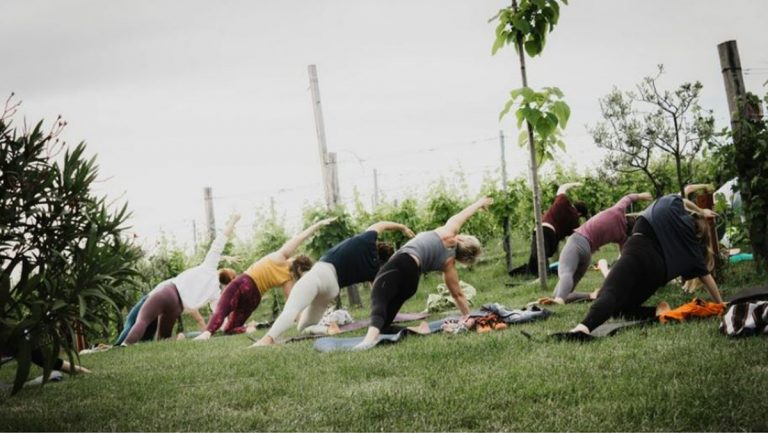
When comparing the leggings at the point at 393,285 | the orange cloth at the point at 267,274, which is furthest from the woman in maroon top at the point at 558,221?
the orange cloth at the point at 267,274

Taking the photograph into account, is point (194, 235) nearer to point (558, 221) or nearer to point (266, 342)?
point (558, 221)

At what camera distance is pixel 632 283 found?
5781mm

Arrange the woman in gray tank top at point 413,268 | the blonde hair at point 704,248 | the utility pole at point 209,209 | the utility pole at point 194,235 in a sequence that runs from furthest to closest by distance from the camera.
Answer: the utility pole at point 194,235, the utility pole at point 209,209, the blonde hair at point 704,248, the woman in gray tank top at point 413,268

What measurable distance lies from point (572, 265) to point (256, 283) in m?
4.72

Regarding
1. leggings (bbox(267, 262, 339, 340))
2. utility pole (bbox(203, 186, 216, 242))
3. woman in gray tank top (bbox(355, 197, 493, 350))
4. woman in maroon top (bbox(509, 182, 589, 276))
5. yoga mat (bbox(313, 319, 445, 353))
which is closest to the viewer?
yoga mat (bbox(313, 319, 445, 353))

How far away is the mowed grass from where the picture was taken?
3.33m

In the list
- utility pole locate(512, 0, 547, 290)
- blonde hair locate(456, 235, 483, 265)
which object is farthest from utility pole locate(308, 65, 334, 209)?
blonde hair locate(456, 235, 483, 265)

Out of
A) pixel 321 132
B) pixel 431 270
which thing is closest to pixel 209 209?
pixel 321 132

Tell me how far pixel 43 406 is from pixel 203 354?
243cm

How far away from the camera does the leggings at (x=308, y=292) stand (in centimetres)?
782

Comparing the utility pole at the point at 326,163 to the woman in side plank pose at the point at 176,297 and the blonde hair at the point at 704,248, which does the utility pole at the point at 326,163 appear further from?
the blonde hair at the point at 704,248

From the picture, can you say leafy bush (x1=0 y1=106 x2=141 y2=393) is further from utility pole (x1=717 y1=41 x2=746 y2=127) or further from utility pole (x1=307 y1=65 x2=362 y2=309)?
utility pole (x1=307 y1=65 x2=362 y2=309)

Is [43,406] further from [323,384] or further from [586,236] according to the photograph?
[586,236]

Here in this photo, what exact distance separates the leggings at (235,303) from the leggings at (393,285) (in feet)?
11.8
